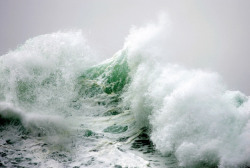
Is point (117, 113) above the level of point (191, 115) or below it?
above

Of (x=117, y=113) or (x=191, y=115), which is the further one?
(x=117, y=113)

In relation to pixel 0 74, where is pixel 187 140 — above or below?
below

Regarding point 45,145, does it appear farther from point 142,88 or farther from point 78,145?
point 142,88

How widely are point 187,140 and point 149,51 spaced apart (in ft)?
12.0

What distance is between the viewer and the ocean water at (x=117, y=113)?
5023 millimetres

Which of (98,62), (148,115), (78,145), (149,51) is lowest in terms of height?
(78,145)

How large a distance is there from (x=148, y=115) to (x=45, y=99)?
2837 mm

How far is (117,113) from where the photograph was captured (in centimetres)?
776

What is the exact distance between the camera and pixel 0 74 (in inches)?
307

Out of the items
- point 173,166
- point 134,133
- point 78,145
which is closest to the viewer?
point 173,166

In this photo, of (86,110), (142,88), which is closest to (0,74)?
(86,110)

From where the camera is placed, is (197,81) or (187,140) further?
(197,81)

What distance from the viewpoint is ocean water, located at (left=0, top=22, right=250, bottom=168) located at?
16.5ft

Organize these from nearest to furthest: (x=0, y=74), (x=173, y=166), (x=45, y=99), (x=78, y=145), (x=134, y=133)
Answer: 1. (x=173, y=166)
2. (x=78, y=145)
3. (x=134, y=133)
4. (x=45, y=99)
5. (x=0, y=74)
